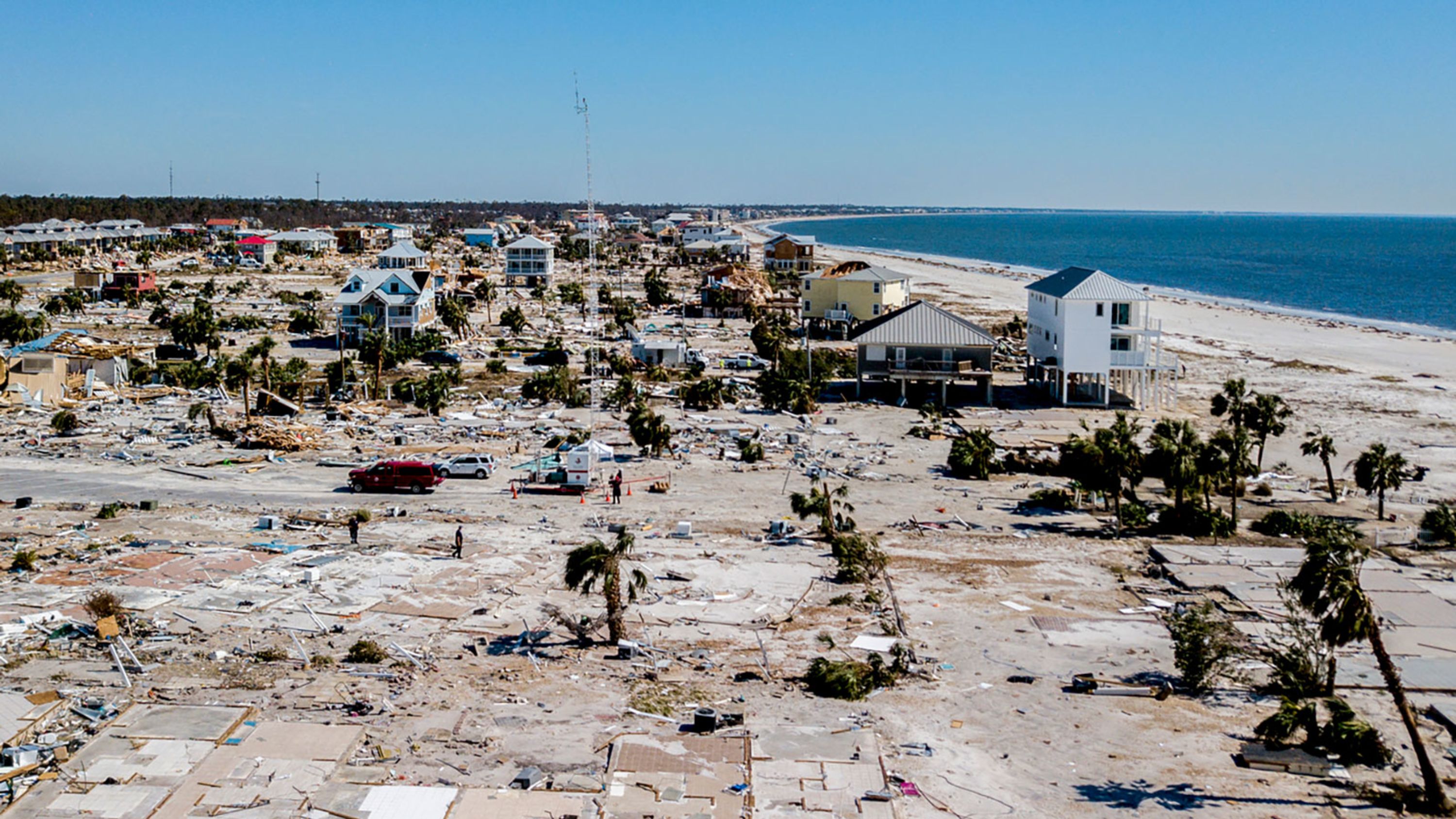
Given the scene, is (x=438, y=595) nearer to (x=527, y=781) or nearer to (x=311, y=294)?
(x=527, y=781)

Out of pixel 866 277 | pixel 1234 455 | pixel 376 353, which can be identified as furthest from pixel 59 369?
pixel 866 277

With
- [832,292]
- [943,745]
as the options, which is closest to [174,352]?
[832,292]

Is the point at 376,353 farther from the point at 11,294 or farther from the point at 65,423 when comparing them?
the point at 11,294

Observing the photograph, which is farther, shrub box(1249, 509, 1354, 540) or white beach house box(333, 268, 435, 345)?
white beach house box(333, 268, 435, 345)

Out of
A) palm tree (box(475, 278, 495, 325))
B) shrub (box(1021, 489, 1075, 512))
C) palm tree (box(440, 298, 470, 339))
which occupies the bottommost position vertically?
shrub (box(1021, 489, 1075, 512))

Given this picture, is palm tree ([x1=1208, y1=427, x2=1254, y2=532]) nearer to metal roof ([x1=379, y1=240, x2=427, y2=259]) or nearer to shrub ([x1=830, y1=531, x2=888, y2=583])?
shrub ([x1=830, y1=531, x2=888, y2=583])

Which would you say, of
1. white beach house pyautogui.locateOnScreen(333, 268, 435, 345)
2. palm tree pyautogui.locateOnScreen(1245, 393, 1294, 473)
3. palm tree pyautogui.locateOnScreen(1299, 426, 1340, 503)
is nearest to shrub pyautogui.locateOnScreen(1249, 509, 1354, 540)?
palm tree pyautogui.locateOnScreen(1245, 393, 1294, 473)

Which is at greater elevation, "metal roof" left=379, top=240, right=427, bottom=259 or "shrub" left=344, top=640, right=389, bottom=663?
"metal roof" left=379, top=240, right=427, bottom=259

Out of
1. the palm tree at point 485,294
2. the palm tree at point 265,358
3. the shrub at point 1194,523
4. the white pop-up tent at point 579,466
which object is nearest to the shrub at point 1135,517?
the shrub at point 1194,523
